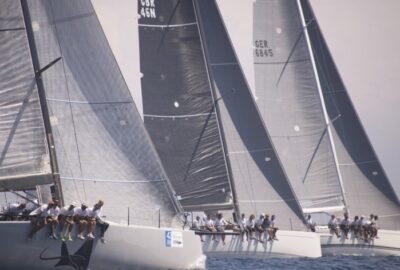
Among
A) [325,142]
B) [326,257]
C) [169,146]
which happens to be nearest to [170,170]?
[169,146]

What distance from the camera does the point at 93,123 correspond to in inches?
858

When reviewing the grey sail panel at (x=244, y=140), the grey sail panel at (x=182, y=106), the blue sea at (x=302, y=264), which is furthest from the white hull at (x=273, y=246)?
the grey sail panel at (x=182, y=106)

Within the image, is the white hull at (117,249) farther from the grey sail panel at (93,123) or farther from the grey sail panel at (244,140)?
the grey sail panel at (244,140)

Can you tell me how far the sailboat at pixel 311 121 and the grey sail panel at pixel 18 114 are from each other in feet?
60.9

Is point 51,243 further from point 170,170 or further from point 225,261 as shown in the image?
point 170,170

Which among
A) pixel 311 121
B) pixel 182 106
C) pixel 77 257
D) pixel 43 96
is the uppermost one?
pixel 311 121

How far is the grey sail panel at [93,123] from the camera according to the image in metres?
21.3

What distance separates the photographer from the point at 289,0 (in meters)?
39.7

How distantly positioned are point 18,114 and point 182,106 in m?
11.4

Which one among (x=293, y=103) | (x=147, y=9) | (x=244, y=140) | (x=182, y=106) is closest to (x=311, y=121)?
(x=293, y=103)

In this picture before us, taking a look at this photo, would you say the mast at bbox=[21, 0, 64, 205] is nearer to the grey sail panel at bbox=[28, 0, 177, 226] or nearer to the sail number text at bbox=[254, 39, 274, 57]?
the grey sail panel at bbox=[28, 0, 177, 226]

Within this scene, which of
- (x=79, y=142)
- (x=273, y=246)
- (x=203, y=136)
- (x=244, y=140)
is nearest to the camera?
(x=79, y=142)

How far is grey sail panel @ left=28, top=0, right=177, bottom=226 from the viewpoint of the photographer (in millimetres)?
21297

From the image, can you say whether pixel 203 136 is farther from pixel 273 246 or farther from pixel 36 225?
pixel 36 225
